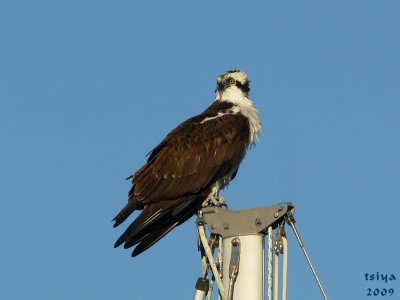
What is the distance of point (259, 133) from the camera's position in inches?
454

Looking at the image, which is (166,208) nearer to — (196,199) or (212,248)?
(196,199)

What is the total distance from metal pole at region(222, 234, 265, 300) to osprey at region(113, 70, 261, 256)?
2727mm

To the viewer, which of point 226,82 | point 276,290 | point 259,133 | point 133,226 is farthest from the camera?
point 226,82

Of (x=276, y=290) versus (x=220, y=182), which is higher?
(x=220, y=182)

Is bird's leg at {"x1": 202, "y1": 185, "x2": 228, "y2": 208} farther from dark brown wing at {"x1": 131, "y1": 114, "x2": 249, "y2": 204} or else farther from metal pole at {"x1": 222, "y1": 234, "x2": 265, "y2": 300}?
metal pole at {"x1": 222, "y1": 234, "x2": 265, "y2": 300}

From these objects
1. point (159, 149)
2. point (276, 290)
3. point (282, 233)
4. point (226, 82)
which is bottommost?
point (276, 290)

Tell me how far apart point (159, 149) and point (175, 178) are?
25.8 inches

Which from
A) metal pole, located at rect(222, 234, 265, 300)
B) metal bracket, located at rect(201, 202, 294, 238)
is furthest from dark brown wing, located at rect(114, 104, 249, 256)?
metal pole, located at rect(222, 234, 265, 300)

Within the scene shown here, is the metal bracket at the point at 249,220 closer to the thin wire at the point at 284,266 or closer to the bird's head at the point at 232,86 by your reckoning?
the thin wire at the point at 284,266

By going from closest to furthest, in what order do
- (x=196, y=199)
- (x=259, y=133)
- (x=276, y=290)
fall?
(x=276, y=290)
(x=196, y=199)
(x=259, y=133)

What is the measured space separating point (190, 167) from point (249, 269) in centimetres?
416

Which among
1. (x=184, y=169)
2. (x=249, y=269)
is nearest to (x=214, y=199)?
(x=184, y=169)

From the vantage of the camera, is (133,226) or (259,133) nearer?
(133,226)

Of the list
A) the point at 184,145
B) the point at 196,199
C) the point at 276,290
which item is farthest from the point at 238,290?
the point at 184,145
